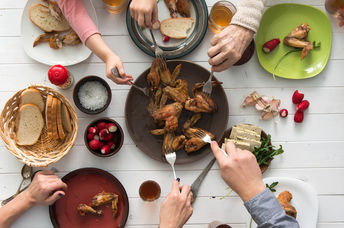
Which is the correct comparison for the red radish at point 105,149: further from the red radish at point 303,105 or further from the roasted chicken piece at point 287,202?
the red radish at point 303,105

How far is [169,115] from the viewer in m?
1.74

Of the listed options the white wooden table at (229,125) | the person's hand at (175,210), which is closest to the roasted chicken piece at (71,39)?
the white wooden table at (229,125)

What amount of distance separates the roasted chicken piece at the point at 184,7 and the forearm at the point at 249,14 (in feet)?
1.15

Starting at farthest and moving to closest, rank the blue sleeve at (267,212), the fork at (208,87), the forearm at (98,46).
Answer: the fork at (208,87)
the forearm at (98,46)
the blue sleeve at (267,212)

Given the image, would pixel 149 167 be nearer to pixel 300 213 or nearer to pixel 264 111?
pixel 264 111

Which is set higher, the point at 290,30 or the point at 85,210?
the point at 290,30

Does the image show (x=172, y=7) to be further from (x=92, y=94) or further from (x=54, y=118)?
(x=54, y=118)

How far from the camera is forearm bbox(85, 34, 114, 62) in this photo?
163 cm

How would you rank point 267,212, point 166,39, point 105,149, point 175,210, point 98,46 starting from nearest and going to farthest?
point 267,212 < point 175,210 < point 98,46 < point 105,149 < point 166,39

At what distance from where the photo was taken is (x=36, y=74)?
1877 millimetres

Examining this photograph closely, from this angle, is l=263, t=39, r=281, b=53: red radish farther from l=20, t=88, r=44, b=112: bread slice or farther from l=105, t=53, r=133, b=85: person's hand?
l=20, t=88, r=44, b=112: bread slice

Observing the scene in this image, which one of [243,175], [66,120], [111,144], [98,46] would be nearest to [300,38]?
[243,175]

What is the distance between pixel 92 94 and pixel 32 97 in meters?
0.33

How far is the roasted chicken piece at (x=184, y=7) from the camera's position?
1.83 metres
